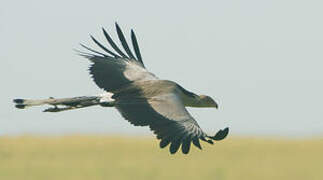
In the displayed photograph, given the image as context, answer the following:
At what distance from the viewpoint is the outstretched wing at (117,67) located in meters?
13.0

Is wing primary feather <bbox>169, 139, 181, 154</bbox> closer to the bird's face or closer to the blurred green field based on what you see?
the bird's face

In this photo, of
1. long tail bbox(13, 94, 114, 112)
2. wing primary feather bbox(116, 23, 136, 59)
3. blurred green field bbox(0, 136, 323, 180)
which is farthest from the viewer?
blurred green field bbox(0, 136, 323, 180)

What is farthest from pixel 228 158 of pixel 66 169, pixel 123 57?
pixel 123 57

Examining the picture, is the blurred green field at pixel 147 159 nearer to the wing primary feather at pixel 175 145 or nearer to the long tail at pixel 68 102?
the long tail at pixel 68 102

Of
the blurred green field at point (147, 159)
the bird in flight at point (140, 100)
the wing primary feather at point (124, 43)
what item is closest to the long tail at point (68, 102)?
the bird in flight at point (140, 100)

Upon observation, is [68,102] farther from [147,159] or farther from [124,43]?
[147,159]

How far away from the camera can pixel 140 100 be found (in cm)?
1226

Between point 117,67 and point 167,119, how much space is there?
1.97 m

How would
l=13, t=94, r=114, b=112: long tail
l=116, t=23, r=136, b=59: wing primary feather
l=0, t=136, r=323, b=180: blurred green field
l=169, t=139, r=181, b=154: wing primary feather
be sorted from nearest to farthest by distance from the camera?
l=169, t=139, r=181, b=154: wing primary feather → l=13, t=94, r=114, b=112: long tail → l=116, t=23, r=136, b=59: wing primary feather → l=0, t=136, r=323, b=180: blurred green field

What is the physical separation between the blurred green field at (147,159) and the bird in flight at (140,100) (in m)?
7.20

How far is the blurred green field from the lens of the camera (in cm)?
2175

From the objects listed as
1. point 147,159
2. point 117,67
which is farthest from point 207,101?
point 147,159

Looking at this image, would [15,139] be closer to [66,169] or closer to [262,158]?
[66,169]

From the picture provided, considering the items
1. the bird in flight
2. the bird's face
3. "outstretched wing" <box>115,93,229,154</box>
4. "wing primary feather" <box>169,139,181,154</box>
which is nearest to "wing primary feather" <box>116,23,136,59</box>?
the bird in flight
